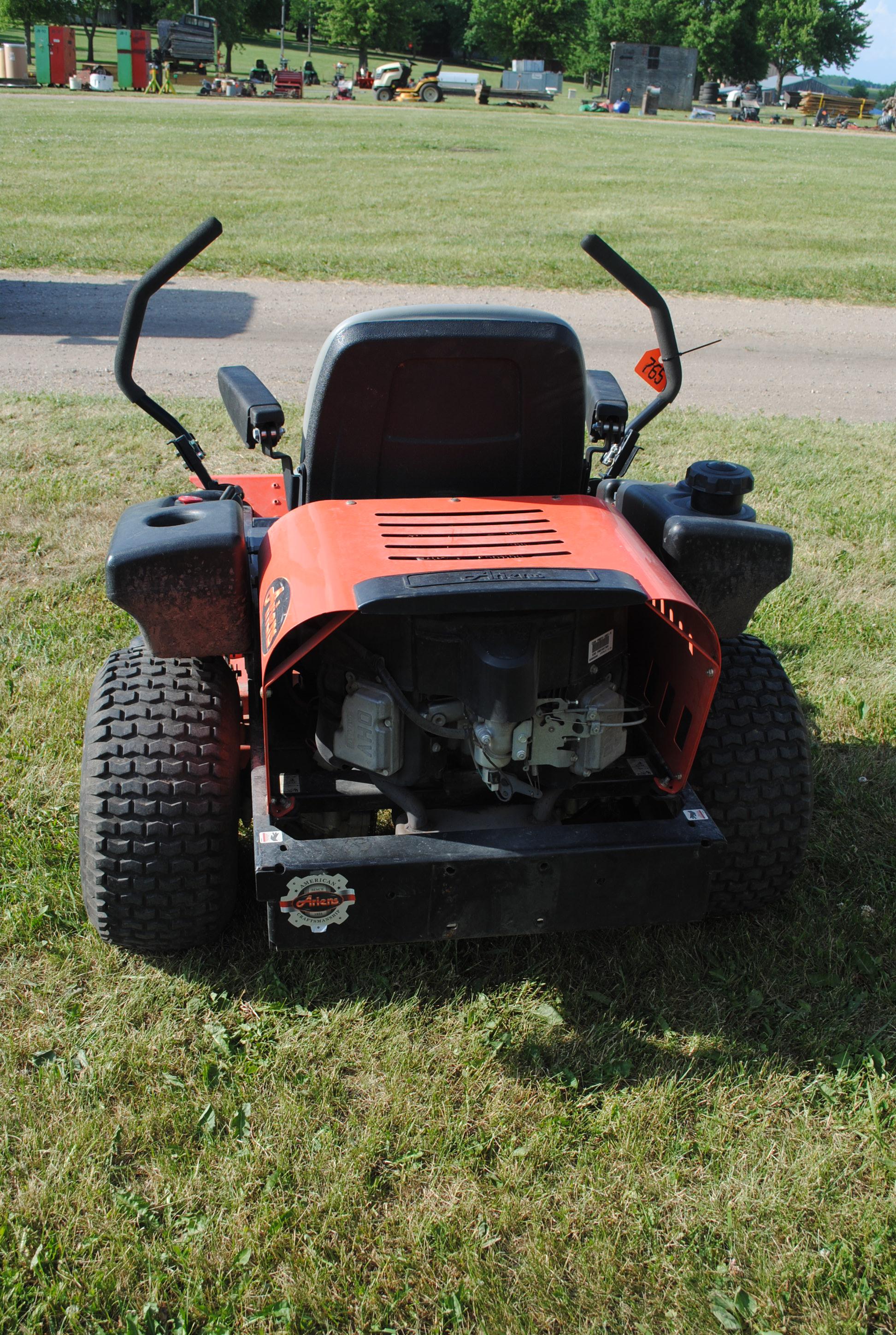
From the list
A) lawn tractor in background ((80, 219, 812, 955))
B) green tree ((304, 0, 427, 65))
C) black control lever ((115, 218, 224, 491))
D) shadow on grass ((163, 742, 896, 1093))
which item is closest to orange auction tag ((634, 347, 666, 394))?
lawn tractor in background ((80, 219, 812, 955))

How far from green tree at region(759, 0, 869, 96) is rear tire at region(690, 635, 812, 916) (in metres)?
Result: 82.9

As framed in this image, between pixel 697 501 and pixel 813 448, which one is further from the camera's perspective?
pixel 813 448

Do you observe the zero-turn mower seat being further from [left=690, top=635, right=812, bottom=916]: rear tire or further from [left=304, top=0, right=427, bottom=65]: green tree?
[left=304, top=0, right=427, bottom=65]: green tree

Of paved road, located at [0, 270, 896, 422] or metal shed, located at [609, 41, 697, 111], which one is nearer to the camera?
paved road, located at [0, 270, 896, 422]

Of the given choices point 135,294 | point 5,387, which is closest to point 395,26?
point 5,387

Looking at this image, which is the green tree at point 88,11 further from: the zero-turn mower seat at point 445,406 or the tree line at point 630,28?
the zero-turn mower seat at point 445,406

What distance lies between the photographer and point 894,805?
3.64 m

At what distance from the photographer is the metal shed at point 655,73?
58.4 m

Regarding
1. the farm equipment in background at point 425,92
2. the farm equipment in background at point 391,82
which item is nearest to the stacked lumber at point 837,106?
the farm equipment in background at point 425,92

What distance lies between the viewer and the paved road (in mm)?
7844

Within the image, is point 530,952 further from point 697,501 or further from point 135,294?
point 135,294

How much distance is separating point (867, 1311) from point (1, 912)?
2.24 meters

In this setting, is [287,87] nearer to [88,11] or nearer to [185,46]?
[185,46]

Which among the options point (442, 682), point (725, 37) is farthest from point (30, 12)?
point (442, 682)
